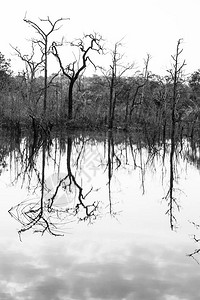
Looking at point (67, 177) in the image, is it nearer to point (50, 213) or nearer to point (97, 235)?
point (50, 213)

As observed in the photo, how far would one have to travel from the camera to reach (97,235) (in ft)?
17.8

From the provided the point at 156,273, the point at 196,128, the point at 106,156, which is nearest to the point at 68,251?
the point at 156,273

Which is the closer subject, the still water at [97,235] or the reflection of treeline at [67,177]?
the still water at [97,235]

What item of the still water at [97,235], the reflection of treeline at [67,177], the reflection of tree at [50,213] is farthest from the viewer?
the reflection of treeline at [67,177]

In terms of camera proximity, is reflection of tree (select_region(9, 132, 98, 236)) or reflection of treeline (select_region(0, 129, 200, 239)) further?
reflection of treeline (select_region(0, 129, 200, 239))

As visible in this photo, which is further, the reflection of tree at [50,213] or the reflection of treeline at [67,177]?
the reflection of treeline at [67,177]

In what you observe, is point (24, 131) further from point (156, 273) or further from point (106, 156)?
point (156, 273)

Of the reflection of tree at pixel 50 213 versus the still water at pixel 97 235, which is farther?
the reflection of tree at pixel 50 213

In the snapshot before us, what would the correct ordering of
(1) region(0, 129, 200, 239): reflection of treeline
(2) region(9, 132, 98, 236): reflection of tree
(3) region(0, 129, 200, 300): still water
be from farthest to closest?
(1) region(0, 129, 200, 239): reflection of treeline < (2) region(9, 132, 98, 236): reflection of tree < (3) region(0, 129, 200, 300): still water

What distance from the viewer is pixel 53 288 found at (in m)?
3.72

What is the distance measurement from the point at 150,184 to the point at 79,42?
74.5 ft

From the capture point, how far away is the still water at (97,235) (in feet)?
12.5

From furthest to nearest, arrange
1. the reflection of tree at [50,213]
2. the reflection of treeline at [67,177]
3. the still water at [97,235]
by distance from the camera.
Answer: the reflection of treeline at [67,177] < the reflection of tree at [50,213] < the still water at [97,235]

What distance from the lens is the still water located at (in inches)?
150
